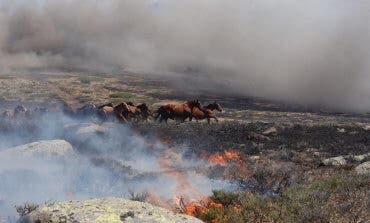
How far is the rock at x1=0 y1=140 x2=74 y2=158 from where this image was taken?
747 inches

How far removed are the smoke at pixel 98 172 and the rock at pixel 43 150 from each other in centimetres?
5

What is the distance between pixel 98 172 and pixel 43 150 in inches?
117

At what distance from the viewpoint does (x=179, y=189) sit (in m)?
16.4

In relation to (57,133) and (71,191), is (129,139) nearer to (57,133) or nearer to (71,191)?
(57,133)

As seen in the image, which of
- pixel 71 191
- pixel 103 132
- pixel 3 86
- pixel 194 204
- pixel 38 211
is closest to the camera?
pixel 38 211

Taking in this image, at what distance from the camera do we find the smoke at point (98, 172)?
1544cm

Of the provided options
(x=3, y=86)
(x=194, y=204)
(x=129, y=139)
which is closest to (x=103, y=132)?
(x=129, y=139)

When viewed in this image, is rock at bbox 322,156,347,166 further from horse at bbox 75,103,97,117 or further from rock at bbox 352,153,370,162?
horse at bbox 75,103,97,117

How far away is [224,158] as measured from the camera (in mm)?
22422

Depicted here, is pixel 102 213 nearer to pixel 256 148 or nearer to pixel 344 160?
pixel 344 160

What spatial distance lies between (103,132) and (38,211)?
14206 millimetres

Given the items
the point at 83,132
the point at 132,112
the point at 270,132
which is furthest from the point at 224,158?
the point at 132,112

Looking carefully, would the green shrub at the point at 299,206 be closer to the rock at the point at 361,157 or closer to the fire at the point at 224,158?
the fire at the point at 224,158

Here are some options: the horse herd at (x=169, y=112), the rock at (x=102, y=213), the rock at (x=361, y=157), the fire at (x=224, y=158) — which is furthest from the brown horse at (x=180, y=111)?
the rock at (x=102, y=213)
